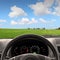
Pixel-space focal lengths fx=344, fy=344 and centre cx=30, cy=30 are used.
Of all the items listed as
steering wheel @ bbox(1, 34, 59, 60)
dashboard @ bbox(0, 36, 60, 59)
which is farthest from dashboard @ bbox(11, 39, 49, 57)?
steering wheel @ bbox(1, 34, 59, 60)

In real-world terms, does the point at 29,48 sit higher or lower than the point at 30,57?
higher

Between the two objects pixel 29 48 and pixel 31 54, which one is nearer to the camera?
pixel 31 54

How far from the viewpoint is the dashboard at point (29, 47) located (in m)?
4.18

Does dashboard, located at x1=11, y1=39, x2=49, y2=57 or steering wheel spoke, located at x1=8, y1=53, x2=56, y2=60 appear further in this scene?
dashboard, located at x1=11, y1=39, x2=49, y2=57

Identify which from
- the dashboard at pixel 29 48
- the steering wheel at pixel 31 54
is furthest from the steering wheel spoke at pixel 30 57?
the dashboard at pixel 29 48

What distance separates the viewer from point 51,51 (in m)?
4.19

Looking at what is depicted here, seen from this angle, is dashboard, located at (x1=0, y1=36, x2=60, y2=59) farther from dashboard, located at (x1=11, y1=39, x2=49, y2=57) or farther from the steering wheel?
the steering wheel

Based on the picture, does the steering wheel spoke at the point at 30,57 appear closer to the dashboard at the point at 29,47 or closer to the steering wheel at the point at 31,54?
the steering wheel at the point at 31,54

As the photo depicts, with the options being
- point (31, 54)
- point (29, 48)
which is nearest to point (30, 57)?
point (31, 54)

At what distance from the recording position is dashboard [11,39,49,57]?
4.18 m

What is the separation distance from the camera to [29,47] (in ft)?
14.2

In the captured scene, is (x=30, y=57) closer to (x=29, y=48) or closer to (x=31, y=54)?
(x=31, y=54)

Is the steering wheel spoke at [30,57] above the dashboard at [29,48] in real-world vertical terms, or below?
below

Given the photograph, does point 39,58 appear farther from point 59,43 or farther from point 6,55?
point 59,43
